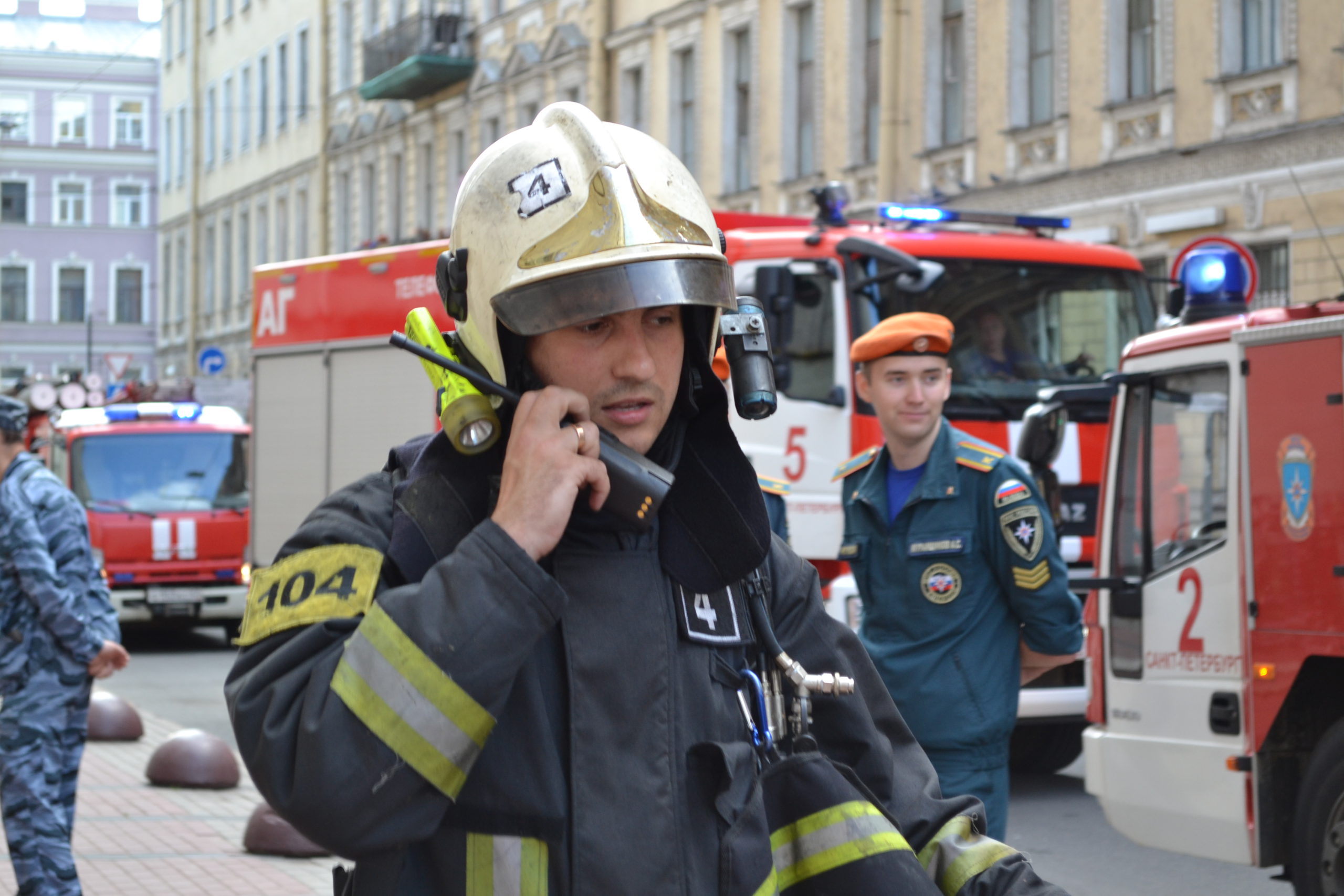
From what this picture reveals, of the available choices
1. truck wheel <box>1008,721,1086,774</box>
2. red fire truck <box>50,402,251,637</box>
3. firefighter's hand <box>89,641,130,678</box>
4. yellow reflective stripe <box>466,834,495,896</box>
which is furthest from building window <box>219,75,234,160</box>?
yellow reflective stripe <box>466,834,495,896</box>

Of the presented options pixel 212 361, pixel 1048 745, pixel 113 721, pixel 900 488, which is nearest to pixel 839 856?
pixel 900 488

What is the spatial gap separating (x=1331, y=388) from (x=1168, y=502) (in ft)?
3.84

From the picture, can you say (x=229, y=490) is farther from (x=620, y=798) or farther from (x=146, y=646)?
(x=620, y=798)

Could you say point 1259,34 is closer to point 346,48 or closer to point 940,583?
point 940,583

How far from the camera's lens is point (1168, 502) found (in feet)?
22.1

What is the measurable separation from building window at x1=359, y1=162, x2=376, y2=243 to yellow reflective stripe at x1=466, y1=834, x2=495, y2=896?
40.4 m

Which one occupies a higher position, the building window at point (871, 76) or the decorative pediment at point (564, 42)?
the decorative pediment at point (564, 42)

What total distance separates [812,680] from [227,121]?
52122 mm

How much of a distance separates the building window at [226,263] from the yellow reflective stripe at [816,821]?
50.6 meters

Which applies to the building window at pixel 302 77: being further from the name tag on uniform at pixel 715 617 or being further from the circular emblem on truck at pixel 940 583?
the name tag on uniform at pixel 715 617

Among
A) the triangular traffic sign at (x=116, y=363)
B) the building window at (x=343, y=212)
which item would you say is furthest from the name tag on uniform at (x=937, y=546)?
the building window at (x=343, y=212)

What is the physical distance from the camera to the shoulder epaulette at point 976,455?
5.34 metres

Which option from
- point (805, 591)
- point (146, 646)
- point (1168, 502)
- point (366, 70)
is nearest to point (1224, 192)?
point (146, 646)

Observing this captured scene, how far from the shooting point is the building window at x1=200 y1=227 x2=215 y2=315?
53.1 m
